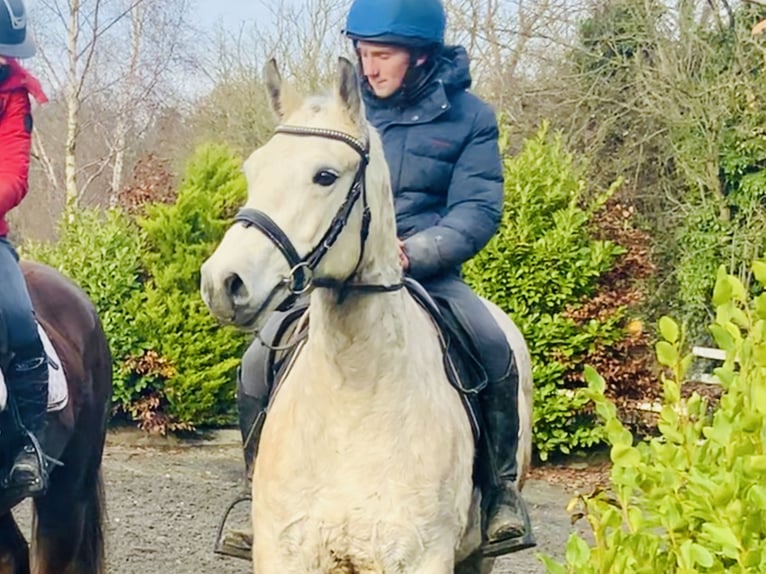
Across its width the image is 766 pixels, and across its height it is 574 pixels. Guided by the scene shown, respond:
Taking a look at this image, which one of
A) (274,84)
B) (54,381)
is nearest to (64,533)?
(54,381)

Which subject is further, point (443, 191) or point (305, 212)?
point (443, 191)

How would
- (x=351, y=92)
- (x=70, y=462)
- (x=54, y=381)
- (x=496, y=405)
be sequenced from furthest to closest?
(x=70, y=462), (x=54, y=381), (x=496, y=405), (x=351, y=92)

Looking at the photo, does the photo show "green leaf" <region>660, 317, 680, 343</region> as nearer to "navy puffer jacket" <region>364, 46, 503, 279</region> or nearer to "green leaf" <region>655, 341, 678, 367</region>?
"green leaf" <region>655, 341, 678, 367</region>

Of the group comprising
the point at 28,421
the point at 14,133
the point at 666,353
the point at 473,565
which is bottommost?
the point at 473,565

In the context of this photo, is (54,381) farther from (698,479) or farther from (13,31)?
(698,479)

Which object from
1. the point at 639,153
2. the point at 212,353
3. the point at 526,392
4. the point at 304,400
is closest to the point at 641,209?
the point at 639,153

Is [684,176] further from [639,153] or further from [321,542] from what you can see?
[321,542]

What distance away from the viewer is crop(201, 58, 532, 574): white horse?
10.6 ft

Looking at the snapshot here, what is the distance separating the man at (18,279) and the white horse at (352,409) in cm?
134

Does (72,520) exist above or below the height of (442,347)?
below

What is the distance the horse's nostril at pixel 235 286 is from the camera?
110 inches

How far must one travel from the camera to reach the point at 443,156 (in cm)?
407

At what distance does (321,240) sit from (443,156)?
1.09 metres

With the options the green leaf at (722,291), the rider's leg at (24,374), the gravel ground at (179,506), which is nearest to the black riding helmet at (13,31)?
the rider's leg at (24,374)
